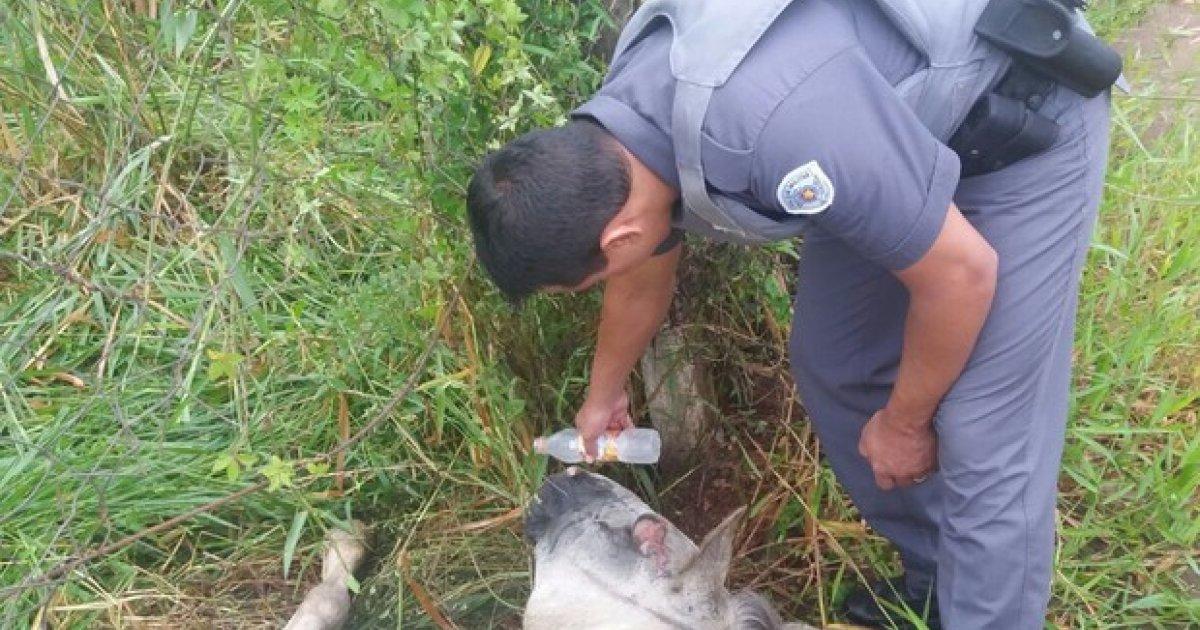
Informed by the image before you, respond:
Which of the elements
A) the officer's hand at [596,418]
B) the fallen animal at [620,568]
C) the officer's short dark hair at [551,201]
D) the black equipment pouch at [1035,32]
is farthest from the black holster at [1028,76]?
the officer's hand at [596,418]

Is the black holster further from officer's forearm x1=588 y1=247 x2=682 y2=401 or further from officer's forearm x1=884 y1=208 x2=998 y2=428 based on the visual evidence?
officer's forearm x1=588 y1=247 x2=682 y2=401

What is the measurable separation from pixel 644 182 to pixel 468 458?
116 centimetres

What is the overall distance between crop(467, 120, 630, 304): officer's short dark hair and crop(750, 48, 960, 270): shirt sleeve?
233 millimetres

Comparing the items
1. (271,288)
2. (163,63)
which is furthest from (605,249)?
(163,63)

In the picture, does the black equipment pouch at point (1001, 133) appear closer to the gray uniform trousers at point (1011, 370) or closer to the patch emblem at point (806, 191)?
the gray uniform trousers at point (1011, 370)

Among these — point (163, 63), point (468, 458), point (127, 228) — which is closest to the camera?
point (468, 458)

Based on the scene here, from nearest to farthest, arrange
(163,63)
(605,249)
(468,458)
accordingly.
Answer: (605,249)
(468,458)
(163,63)

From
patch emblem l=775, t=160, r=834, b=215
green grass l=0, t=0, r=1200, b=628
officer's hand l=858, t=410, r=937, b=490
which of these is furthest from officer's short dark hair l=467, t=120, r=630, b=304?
officer's hand l=858, t=410, r=937, b=490

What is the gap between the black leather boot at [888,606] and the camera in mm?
2447

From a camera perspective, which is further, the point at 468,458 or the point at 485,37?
the point at 468,458

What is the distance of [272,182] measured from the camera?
257 centimetres

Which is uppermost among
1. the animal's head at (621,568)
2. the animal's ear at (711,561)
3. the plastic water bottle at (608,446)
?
the animal's ear at (711,561)

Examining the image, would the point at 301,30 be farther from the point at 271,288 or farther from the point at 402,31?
the point at 271,288

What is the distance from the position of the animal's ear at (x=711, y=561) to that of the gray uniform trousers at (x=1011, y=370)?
16.5 inches
